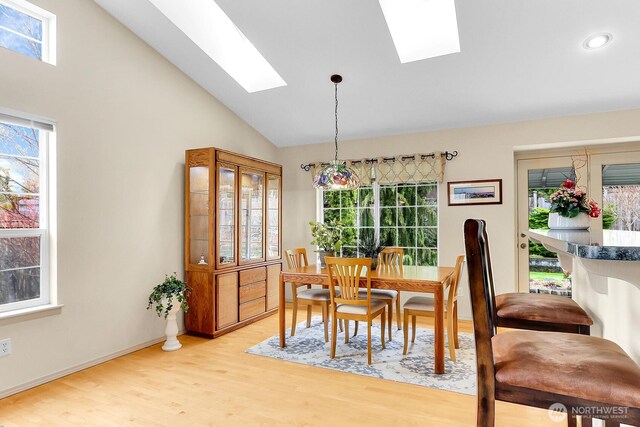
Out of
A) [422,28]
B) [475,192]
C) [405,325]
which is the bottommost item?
[405,325]

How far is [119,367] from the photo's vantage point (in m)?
3.08

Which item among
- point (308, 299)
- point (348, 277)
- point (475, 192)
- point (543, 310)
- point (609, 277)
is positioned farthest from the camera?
point (475, 192)

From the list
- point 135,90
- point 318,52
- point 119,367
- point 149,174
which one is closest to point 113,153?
point 149,174

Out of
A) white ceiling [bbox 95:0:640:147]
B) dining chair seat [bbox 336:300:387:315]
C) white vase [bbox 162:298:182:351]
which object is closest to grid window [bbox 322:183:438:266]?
white ceiling [bbox 95:0:640:147]

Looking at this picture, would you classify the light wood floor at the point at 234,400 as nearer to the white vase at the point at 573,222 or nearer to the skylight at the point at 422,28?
the white vase at the point at 573,222

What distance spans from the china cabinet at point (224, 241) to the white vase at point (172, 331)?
317 mm

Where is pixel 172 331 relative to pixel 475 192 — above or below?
below

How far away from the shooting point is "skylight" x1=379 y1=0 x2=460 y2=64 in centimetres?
323

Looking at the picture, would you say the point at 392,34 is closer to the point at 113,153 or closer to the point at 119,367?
the point at 113,153

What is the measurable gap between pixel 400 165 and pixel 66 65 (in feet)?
12.3

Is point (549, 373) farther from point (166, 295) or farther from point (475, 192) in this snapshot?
point (475, 192)

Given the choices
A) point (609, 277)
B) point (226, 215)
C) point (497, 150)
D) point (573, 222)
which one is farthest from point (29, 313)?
point (497, 150)

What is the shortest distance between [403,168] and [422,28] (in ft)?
5.98

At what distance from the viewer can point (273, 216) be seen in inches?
195
